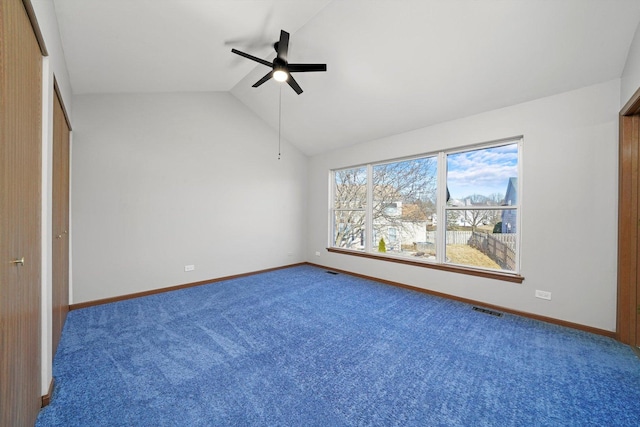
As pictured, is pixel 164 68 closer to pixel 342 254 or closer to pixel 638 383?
pixel 342 254

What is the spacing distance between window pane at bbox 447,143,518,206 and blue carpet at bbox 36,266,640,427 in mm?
1481

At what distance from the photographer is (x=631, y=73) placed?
2.30m

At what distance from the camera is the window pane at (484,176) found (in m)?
3.26

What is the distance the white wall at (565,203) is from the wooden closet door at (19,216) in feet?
13.6

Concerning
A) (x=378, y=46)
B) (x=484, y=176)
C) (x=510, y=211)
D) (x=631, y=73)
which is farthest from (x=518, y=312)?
(x=378, y=46)

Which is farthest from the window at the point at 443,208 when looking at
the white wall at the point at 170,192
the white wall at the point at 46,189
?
the white wall at the point at 46,189

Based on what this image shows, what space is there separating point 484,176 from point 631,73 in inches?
59.6

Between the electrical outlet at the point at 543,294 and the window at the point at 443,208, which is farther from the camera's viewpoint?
the window at the point at 443,208

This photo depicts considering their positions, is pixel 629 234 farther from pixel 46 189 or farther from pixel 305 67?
pixel 46 189

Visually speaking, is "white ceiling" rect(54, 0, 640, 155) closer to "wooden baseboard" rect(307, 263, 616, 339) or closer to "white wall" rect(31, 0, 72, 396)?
"white wall" rect(31, 0, 72, 396)

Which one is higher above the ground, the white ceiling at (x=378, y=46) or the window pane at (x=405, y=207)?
the white ceiling at (x=378, y=46)

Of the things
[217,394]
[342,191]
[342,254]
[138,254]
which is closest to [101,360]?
[217,394]

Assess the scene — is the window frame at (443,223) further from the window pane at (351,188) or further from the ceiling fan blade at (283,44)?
the ceiling fan blade at (283,44)

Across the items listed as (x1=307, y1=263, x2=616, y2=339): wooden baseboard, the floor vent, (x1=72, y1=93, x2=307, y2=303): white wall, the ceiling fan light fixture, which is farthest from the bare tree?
the ceiling fan light fixture
